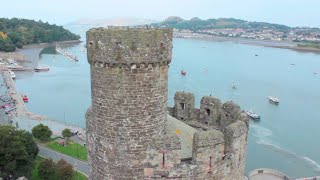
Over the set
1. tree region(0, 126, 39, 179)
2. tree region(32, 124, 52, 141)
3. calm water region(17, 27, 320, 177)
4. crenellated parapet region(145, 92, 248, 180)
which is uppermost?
crenellated parapet region(145, 92, 248, 180)

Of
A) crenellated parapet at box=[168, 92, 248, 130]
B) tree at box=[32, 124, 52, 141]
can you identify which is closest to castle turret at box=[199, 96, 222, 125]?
crenellated parapet at box=[168, 92, 248, 130]

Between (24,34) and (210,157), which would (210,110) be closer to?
(210,157)

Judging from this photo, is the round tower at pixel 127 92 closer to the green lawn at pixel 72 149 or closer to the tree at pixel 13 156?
the tree at pixel 13 156

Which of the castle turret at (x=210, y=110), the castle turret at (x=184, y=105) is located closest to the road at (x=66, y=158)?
the castle turret at (x=184, y=105)

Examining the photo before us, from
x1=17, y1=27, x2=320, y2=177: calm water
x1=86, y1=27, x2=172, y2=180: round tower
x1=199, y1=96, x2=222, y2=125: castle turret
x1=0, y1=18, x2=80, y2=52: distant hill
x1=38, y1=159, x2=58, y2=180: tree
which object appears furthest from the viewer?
x1=0, y1=18, x2=80, y2=52: distant hill

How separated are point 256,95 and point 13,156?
178 ft

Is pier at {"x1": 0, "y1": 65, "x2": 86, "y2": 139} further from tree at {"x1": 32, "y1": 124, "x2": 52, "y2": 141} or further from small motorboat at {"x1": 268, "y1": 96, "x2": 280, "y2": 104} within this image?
small motorboat at {"x1": 268, "y1": 96, "x2": 280, "y2": 104}

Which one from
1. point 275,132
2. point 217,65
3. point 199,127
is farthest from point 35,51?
point 199,127

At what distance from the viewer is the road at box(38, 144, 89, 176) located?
36.1m

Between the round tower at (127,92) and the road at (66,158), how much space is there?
28495 mm

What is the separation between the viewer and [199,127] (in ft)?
39.4

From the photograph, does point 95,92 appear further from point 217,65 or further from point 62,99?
point 217,65

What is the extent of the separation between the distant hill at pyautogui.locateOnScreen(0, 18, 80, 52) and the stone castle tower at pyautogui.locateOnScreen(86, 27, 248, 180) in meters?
142

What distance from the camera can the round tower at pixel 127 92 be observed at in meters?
7.63
